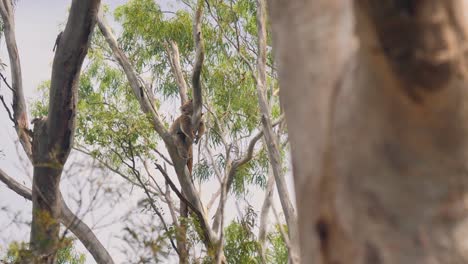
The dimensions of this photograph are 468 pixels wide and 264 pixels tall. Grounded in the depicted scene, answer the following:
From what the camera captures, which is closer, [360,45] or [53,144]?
[360,45]

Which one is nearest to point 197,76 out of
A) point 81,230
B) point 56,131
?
point 81,230

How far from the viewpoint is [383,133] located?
917 millimetres

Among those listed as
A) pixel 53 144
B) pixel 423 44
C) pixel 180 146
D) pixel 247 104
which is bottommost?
pixel 423 44

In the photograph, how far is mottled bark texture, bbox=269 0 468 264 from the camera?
2.77 feet

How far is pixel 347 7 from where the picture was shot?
41.3 inches

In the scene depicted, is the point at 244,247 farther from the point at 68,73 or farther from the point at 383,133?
the point at 383,133

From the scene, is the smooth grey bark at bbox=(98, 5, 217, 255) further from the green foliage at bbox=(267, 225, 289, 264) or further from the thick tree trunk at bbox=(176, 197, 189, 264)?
the green foliage at bbox=(267, 225, 289, 264)

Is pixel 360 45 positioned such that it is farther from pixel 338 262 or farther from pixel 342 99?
pixel 338 262

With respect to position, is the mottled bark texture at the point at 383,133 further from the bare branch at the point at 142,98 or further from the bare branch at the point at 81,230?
the bare branch at the point at 142,98

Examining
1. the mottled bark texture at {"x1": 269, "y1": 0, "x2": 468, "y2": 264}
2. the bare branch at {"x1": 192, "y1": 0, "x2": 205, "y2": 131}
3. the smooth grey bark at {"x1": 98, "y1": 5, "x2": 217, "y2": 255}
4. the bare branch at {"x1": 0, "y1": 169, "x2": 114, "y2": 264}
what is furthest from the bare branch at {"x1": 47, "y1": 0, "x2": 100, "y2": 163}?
the mottled bark texture at {"x1": 269, "y1": 0, "x2": 468, "y2": 264}

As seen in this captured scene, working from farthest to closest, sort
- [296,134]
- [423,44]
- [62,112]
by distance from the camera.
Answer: [62,112], [296,134], [423,44]

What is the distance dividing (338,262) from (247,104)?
9.08m

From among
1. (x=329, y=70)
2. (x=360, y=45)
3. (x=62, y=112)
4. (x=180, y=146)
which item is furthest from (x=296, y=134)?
(x=180, y=146)

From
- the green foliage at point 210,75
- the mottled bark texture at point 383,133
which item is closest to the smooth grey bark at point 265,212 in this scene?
the green foliage at point 210,75
